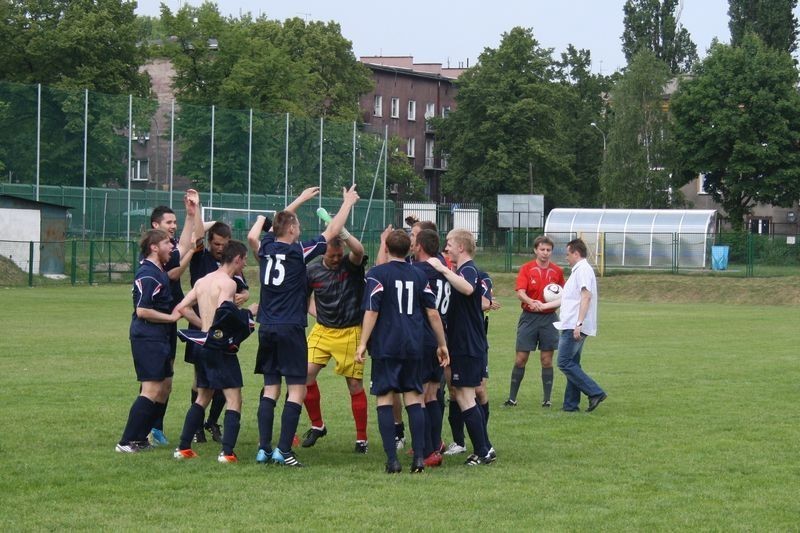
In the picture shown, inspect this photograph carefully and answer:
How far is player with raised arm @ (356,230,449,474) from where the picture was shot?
30.5 feet

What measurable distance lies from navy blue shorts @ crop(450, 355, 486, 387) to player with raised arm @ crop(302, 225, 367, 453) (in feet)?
2.71

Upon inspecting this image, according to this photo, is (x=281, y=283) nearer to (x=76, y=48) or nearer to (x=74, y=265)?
(x=74, y=265)

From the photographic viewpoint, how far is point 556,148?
266 feet

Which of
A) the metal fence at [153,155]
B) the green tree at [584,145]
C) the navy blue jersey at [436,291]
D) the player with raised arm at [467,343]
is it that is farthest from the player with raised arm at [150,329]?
the green tree at [584,145]

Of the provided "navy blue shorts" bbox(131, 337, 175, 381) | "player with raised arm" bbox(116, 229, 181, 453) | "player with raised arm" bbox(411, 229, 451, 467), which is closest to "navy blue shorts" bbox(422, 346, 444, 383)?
"player with raised arm" bbox(411, 229, 451, 467)

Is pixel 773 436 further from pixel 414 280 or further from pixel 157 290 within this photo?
pixel 157 290

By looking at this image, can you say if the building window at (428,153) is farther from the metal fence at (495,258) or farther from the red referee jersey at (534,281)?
the red referee jersey at (534,281)

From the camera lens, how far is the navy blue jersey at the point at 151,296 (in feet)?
32.5

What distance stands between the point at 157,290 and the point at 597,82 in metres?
88.1

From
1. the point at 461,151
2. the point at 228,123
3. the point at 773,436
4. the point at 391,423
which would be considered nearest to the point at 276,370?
the point at 391,423

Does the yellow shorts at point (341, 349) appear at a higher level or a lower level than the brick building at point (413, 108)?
lower

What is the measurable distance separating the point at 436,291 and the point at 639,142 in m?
71.9

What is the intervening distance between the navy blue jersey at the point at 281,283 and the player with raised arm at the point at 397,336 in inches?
23.7

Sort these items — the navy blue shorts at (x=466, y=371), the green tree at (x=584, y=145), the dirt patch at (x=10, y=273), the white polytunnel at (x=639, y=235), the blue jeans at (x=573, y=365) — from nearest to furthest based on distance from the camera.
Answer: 1. the navy blue shorts at (x=466, y=371)
2. the blue jeans at (x=573, y=365)
3. the dirt patch at (x=10, y=273)
4. the white polytunnel at (x=639, y=235)
5. the green tree at (x=584, y=145)
